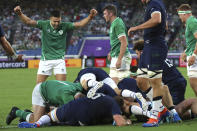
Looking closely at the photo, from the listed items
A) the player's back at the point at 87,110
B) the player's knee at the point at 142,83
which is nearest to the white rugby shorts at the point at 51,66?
the player's knee at the point at 142,83

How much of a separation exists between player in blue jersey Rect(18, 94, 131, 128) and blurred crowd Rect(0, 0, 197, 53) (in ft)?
106

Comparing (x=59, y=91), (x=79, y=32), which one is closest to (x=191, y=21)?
(x=59, y=91)

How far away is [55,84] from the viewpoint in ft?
25.6

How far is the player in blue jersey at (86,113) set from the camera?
278 inches

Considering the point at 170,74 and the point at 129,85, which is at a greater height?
the point at 170,74

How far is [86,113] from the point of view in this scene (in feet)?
23.5

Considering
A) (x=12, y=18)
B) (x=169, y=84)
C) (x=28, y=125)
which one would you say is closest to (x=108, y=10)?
(x=169, y=84)

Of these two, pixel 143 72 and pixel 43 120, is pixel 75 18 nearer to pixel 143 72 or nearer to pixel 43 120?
pixel 143 72

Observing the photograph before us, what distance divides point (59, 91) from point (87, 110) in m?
0.76

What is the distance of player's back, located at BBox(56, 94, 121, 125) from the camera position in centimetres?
710

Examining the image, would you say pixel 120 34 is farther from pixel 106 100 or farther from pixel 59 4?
pixel 59 4

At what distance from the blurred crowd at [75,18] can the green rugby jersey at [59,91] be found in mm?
31758

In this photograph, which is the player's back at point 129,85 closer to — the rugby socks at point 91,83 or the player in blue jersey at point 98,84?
the player in blue jersey at point 98,84

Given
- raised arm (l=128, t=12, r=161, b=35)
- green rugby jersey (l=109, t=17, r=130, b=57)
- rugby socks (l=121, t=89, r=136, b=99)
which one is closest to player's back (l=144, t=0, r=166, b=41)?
raised arm (l=128, t=12, r=161, b=35)
